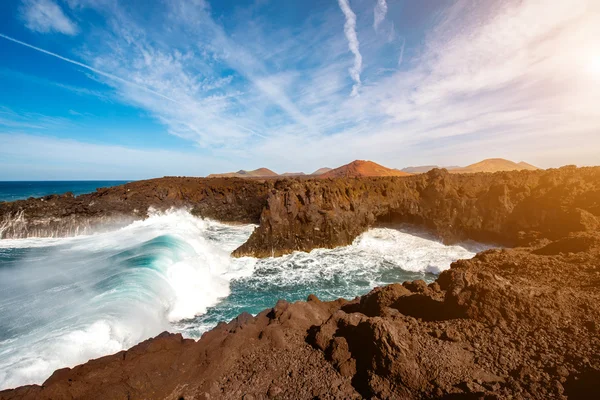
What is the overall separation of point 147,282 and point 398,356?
10529 mm

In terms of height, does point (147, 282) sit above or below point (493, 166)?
below

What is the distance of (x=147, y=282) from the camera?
36.2 feet

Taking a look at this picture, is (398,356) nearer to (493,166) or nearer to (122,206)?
(122,206)

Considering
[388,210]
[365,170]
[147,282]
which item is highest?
[365,170]

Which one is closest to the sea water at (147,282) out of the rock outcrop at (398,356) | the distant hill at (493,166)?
the rock outcrop at (398,356)

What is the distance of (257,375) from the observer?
15.5 feet

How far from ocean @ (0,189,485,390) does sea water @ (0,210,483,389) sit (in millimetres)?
38

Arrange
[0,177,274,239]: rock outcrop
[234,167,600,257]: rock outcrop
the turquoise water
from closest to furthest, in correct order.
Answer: [234,167,600,257]: rock outcrop < [0,177,274,239]: rock outcrop < the turquoise water

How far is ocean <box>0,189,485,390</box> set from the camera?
7270mm

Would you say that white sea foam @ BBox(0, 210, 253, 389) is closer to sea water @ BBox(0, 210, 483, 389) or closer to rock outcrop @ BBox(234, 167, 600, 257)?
sea water @ BBox(0, 210, 483, 389)

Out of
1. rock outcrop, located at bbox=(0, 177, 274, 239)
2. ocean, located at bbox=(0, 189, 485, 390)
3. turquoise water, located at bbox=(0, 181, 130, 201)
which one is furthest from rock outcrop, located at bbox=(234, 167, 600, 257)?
turquoise water, located at bbox=(0, 181, 130, 201)

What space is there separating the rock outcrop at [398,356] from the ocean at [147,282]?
126 inches

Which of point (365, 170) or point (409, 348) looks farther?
point (365, 170)

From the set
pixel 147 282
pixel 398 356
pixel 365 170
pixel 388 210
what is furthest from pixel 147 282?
pixel 365 170
